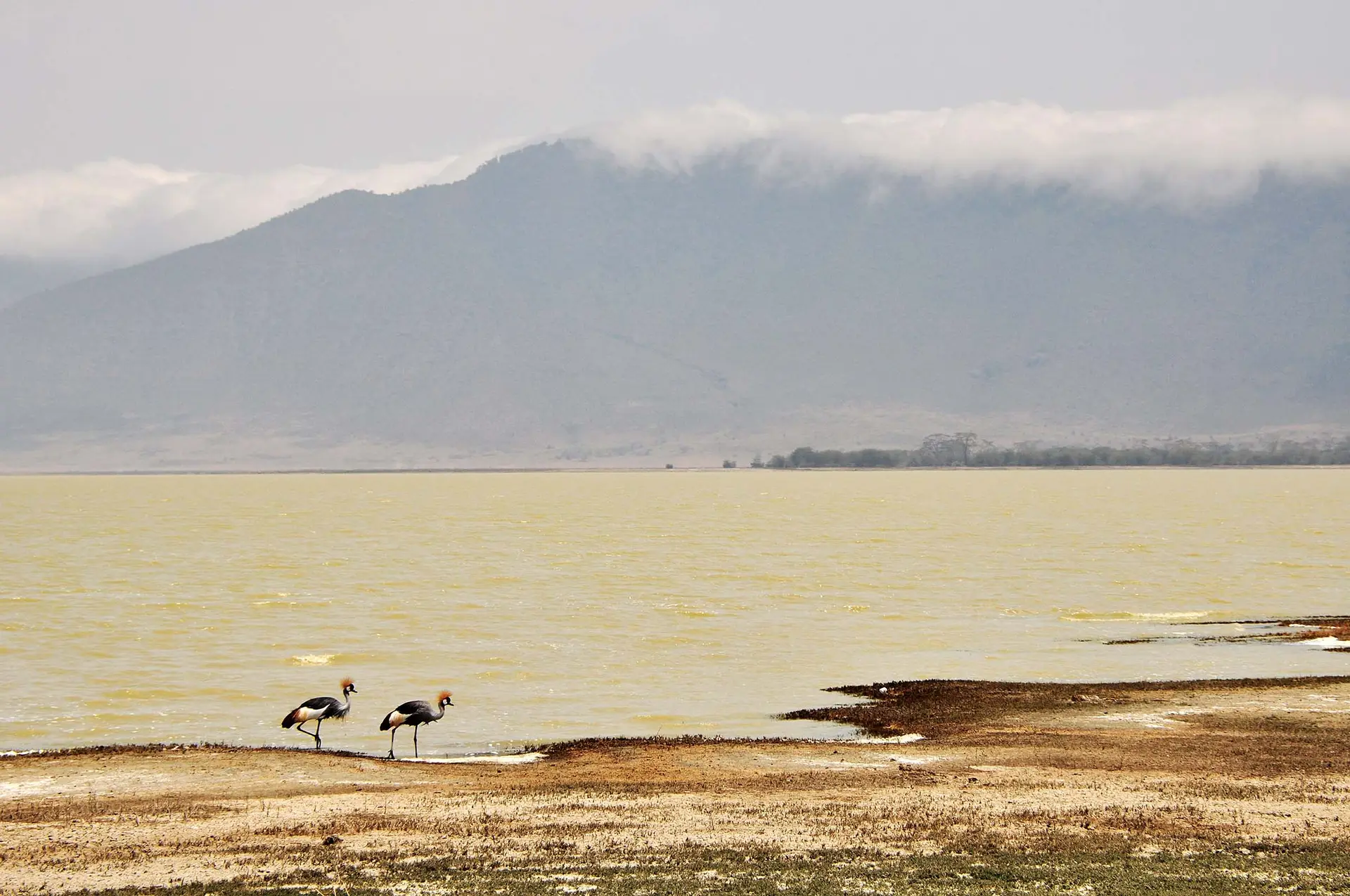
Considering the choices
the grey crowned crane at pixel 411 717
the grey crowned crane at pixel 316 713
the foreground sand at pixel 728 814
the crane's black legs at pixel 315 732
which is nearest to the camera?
the foreground sand at pixel 728 814

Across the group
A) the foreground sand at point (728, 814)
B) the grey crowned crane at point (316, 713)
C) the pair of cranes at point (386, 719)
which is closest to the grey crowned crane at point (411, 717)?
the pair of cranes at point (386, 719)

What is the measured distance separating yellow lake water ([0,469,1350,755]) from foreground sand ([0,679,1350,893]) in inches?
144

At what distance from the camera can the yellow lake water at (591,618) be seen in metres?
30.0

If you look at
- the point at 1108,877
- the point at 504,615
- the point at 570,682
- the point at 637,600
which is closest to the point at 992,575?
the point at 637,600

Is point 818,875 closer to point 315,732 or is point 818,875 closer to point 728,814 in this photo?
point 728,814

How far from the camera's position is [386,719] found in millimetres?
25672

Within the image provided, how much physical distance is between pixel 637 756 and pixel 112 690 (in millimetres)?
13721

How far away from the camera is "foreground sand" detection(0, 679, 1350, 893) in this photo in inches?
614

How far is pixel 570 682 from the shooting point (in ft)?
109

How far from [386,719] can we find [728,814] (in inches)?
353

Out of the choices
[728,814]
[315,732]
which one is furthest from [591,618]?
[728,814]

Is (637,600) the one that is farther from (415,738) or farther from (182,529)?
(182,529)

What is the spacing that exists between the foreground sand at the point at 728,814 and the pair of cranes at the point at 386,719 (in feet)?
3.87

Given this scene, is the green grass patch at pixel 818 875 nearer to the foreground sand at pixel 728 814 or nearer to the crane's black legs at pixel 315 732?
the foreground sand at pixel 728 814
